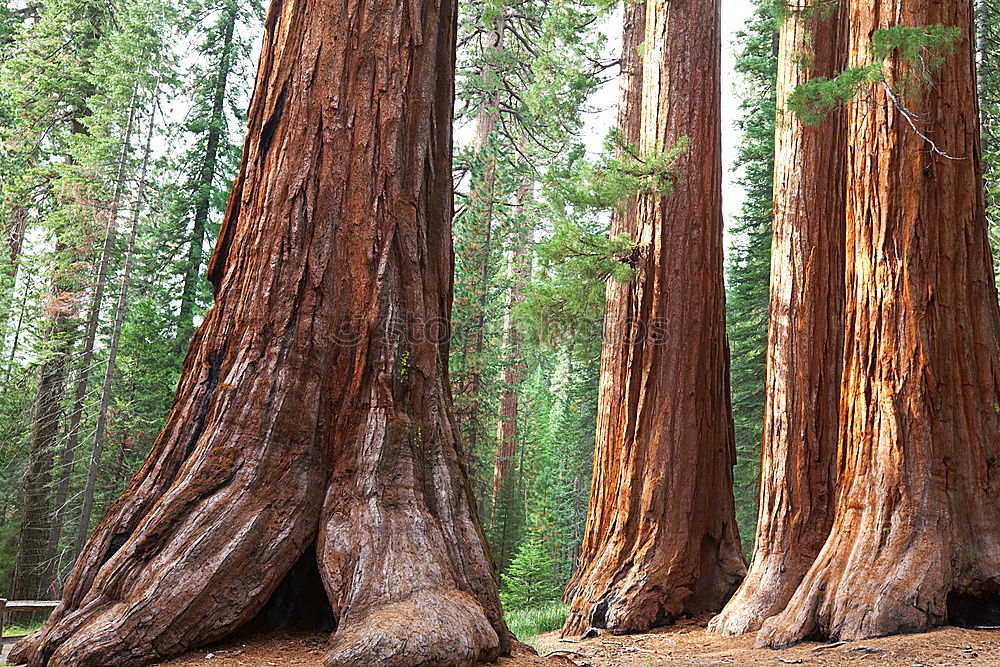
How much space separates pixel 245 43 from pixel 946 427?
19077 mm

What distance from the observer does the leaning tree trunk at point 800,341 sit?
777 centimetres

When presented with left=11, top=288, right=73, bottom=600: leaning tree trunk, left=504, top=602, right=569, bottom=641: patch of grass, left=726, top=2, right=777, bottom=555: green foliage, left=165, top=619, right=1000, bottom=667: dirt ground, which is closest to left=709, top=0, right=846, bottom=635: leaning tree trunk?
left=165, top=619, right=1000, bottom=667: dirt ground

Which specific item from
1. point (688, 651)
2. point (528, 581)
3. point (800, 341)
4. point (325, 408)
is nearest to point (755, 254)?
point (528, 581)

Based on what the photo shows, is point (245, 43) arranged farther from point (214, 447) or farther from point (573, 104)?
point (214, 447)

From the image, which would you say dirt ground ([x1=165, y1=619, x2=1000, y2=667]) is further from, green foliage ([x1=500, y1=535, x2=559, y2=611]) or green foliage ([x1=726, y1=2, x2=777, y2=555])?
green foliage ([x1=726, y1=2, x2=777, y2=555])

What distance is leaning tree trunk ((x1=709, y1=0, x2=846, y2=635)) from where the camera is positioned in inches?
306

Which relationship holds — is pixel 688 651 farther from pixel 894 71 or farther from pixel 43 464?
pixel 43 464

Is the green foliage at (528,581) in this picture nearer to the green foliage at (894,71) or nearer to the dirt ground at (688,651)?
the dirt ground at (688,651)

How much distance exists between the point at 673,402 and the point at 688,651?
9.86 ft

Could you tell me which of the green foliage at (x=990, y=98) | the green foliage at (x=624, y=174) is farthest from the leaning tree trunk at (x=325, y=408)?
the green foliage at (x=990, y=98)

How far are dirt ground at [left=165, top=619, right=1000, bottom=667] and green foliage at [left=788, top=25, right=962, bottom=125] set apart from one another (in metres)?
4.02

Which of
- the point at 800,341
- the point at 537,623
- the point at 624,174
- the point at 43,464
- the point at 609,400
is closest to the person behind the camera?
the point at 800,341

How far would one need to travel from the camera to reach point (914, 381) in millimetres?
6246

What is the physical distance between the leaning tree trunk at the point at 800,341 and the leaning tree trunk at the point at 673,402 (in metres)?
0.83
